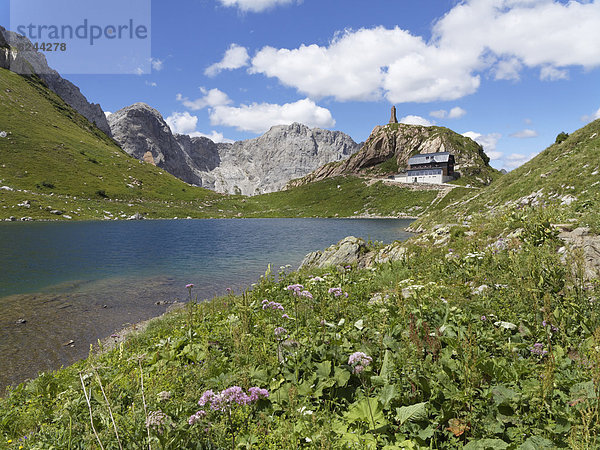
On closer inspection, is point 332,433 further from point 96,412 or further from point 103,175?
point 103,175

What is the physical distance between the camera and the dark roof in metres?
156

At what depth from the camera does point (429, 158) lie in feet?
529

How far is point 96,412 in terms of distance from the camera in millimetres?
4512

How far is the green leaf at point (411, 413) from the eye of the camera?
4.00 meters

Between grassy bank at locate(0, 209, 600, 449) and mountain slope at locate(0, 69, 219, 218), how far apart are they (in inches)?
4398

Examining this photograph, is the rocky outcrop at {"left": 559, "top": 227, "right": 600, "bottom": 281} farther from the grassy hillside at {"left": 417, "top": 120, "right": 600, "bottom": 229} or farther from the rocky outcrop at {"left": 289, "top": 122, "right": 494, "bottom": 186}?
the rocky outcrop at {"left": 289, "top": 122, "right": 494, "bottom": 186}

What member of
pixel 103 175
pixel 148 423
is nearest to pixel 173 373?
pixel 148 423

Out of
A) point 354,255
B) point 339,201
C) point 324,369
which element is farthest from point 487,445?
point 339,201

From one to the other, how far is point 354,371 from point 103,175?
560 feet

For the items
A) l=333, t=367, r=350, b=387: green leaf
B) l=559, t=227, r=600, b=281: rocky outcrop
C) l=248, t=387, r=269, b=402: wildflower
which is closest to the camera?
l=248, t=387, r=269, b=402: wildflower

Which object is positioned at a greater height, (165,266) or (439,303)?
(439,303)

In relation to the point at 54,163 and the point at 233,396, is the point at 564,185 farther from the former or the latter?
the point at 54,163

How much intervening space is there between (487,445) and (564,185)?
76.5 feet

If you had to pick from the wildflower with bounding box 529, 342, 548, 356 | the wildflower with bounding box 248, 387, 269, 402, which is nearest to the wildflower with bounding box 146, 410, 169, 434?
the wildflower with bounding box 248, 387, 269, 402
